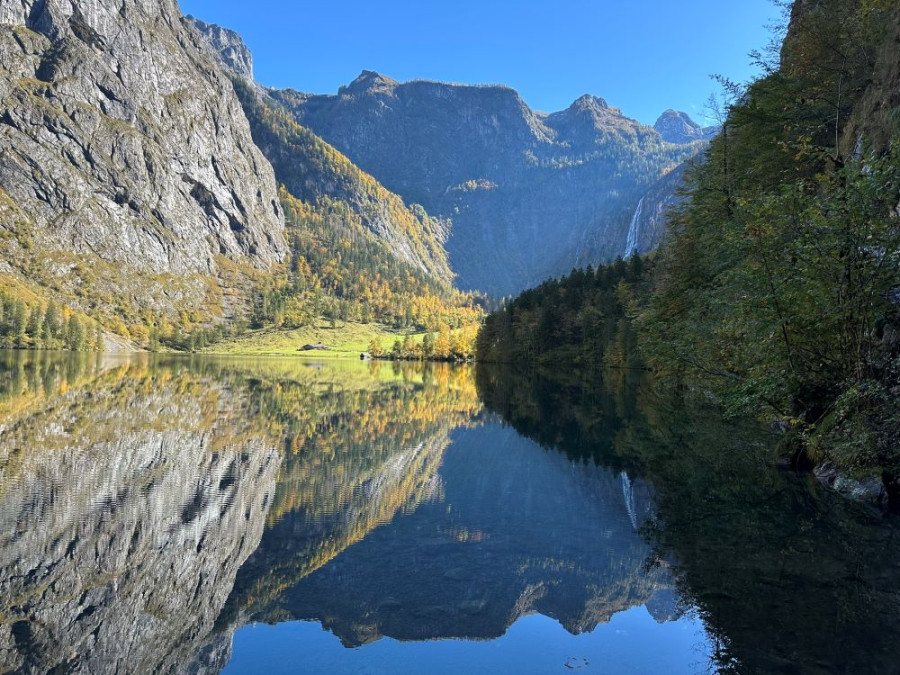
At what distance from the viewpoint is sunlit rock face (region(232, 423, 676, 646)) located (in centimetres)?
1048

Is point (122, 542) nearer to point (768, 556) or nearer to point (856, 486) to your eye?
point (768, 556)

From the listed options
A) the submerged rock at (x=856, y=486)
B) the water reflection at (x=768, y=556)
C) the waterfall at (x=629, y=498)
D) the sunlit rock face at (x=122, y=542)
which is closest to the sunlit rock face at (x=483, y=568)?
the waterfall at (x=629, y=498)

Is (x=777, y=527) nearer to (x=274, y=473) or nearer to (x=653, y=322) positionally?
(x=274, y=473)

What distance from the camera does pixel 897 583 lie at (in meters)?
10.4

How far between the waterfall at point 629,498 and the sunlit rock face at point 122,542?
10038 mm

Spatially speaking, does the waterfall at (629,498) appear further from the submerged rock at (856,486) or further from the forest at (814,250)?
the submerged rock at (856,486)

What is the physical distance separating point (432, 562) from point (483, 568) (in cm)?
119

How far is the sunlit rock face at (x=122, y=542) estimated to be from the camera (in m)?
9.13

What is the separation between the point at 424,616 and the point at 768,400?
43.9ft

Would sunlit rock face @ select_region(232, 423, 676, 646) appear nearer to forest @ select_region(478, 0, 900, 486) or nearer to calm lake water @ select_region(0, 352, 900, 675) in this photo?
calm lake water @ select_region(0, 352, 900, 675)

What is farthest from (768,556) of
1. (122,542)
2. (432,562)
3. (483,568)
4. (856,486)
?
(122,542)

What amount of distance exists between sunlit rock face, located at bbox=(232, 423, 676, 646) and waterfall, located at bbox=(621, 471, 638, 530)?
0.13ft

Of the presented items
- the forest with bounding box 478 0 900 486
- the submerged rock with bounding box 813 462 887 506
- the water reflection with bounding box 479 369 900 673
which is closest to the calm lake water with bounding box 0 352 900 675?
the water reflection with bounding box 479 369 900 673

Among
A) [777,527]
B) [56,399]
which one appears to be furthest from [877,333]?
[56,399]
